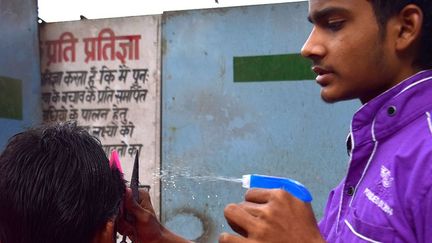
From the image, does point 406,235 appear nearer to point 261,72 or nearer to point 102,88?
point 261,72

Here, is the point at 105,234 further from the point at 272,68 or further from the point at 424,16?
the point at 272,68

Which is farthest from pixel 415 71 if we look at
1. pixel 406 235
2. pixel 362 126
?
pixel 406 235

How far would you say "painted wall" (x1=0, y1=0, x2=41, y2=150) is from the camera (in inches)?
191

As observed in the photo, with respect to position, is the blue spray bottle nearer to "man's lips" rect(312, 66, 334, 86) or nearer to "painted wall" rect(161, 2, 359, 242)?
"man's lips" rect(312, 66, 334, 86)

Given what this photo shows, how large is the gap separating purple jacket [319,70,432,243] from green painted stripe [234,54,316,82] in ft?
11.5

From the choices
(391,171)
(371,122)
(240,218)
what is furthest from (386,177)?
(240,218)

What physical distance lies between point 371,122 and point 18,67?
4.36 meters

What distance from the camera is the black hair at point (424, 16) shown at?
1.05 meters

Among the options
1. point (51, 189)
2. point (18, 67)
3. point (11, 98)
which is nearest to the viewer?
point (51, 189)

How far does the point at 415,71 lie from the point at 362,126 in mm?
127

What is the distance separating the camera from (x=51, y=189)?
1050 millimetres

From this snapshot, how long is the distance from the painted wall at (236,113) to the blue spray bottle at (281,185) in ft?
11.7

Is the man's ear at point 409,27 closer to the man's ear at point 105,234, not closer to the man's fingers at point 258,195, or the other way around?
the man's fingers at point 258,195

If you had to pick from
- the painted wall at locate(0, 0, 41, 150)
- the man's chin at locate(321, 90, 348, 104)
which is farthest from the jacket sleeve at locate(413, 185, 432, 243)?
the painted wall at locate(0, 0, 41, 150)
